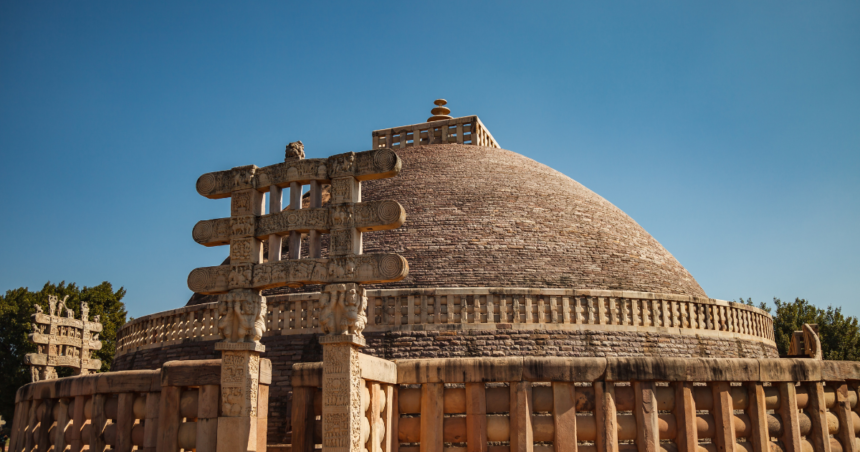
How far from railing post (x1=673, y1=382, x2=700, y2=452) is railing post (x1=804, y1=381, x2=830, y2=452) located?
160 centimetres

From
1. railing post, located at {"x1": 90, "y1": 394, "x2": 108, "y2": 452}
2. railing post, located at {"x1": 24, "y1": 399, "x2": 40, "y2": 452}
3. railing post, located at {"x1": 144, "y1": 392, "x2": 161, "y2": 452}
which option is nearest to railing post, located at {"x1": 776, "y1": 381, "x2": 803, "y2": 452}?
railing post, located at {"x1": 144, "y1": 392, "x2": 161, "y2": 452}

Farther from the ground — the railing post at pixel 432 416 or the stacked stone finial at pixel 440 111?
the stacked stone finial at pixel 440 111

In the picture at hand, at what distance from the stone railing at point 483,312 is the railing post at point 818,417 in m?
7.19

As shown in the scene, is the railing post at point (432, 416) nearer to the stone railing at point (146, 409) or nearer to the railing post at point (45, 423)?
→ the stone railing at point (146, 409)

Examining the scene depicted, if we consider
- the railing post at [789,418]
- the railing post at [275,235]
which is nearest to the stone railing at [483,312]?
the railing post at [275,235]

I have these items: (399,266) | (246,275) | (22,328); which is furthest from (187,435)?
(22,328)

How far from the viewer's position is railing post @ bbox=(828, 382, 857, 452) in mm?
7453

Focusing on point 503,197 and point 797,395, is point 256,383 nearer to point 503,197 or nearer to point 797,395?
point 797,395

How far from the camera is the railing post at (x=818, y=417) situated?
A: 23.7ft

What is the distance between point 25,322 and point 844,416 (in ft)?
105

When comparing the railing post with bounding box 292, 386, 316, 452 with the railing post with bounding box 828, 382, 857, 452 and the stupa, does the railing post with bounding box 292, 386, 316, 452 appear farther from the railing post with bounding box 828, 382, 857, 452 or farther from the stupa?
the railing post with bounding box 828, 382, 857, 452

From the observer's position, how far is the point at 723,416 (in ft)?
22.1

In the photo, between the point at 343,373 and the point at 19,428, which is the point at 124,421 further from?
the point at 19,428

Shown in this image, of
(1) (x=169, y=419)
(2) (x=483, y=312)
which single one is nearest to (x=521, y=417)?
(1) (x=169, y=419)
